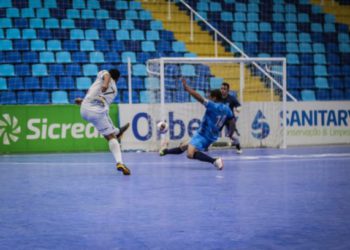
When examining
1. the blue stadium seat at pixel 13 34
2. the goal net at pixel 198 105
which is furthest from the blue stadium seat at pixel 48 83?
the goal net at pixel 198 105

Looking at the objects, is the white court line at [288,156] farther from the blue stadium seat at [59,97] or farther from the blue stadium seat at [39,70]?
the blue stadium seat at [39,70]

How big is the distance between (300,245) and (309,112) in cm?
1401

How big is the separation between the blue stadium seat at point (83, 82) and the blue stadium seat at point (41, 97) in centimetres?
110

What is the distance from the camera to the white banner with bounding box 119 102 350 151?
1675 cm

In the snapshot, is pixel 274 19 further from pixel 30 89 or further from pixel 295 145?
pixel 30 89

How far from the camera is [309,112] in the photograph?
60.5 ft

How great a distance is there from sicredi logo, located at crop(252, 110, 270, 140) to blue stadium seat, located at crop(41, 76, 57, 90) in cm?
636

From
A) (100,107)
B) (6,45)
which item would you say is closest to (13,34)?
(6,45)

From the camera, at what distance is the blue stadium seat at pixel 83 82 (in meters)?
18.9

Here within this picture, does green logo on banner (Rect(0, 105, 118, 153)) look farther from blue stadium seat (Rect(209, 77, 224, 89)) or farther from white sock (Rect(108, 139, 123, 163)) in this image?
white sock (Rect(108, 139, 123, 163))

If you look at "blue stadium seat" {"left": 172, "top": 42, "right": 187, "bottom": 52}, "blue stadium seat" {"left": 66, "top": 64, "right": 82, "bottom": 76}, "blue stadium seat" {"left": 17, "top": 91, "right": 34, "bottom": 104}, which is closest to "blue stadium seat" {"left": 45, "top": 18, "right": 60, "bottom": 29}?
"blue stadium seat" {"left": 66, "top": 64, "right": 82, "bottom": 76}

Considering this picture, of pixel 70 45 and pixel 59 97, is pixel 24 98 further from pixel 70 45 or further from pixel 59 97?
pixel 70 45

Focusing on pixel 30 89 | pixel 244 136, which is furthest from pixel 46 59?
pixel 244 136

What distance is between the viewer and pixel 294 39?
23234mm
